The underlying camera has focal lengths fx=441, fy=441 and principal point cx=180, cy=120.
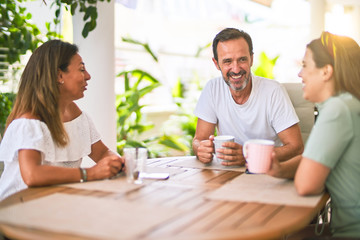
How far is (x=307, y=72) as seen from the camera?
1562 mm

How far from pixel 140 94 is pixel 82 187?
251 cm

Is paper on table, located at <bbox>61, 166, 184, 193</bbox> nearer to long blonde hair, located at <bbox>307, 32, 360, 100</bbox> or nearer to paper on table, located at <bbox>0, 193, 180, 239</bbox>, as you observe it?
paper on table, located at <bbox>0, 193, 180, 239</bbox>

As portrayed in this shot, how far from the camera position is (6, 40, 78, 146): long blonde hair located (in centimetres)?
176

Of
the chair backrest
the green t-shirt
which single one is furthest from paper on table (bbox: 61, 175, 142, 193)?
the chair backrest

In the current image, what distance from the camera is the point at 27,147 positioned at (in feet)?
5.24

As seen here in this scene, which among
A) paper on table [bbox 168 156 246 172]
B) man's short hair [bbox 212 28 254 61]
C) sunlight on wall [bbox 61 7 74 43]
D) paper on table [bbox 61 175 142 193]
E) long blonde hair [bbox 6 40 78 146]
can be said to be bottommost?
paper on table [bbox 168 156 246 172]

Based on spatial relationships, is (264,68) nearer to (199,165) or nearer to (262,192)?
(199,165)

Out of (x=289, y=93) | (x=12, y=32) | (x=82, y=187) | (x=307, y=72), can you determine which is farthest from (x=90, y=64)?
(x=307, y=72)

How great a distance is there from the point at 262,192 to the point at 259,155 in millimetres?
130

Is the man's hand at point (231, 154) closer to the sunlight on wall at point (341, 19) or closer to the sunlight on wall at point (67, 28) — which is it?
A: the sunlight on wall at point (67, 28)

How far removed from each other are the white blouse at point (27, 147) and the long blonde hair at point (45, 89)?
44 mm

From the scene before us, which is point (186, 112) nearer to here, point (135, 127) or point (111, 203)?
point (135, 127)

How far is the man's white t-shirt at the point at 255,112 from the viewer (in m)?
2.26

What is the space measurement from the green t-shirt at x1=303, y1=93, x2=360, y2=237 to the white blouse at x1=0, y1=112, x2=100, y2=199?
0.97m
